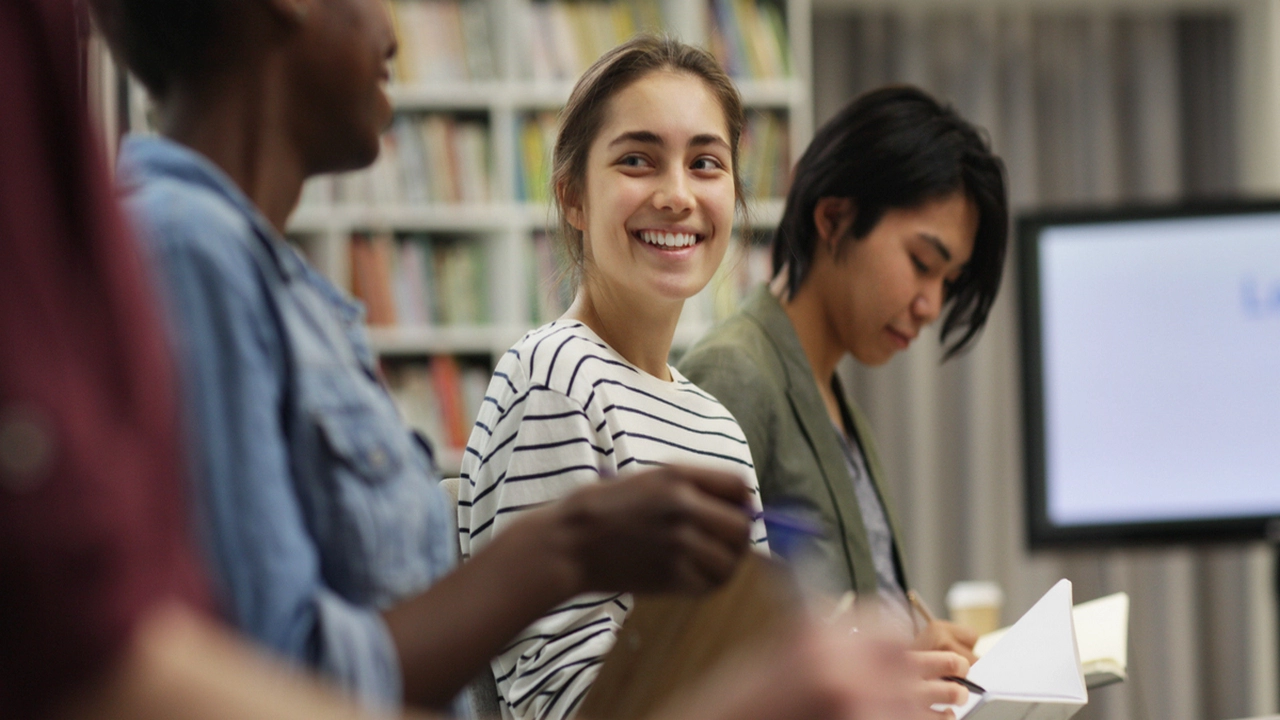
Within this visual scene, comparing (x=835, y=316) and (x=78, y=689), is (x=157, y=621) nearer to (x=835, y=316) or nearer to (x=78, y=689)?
(x=78, y=689)

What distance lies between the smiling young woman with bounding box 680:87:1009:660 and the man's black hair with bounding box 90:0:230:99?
1.02 metres

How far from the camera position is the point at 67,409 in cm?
26

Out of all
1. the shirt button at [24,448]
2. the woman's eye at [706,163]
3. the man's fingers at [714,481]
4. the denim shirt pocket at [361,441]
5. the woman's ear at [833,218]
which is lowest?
the man's fingers at [714,481]

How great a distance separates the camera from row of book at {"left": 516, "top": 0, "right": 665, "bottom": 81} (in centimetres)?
Answer: 331

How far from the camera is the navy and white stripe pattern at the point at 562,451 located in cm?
96

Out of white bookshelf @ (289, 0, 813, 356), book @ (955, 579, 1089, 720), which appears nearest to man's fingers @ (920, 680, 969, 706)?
book @ (955, 579, 1089, 720)

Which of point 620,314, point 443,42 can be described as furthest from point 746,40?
point 620,314

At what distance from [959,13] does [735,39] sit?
109 centimetres

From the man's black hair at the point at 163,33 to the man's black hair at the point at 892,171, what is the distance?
124 cm

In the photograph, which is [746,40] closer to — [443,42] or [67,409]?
[443,42]

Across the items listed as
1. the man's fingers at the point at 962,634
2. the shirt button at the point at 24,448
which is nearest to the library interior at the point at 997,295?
the man's fingers at the point at 962,634

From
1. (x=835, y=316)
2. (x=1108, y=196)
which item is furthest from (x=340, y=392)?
(x=1108, y=196)

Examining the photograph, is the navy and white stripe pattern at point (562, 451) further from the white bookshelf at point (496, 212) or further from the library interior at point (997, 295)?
the white bookshelf at point (496, 212)

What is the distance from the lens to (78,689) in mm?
254
